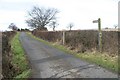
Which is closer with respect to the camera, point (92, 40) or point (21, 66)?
point (21, 66)

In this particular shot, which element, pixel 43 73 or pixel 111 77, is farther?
pixel 43 73

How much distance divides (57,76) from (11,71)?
322cm

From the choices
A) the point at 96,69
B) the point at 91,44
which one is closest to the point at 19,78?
the point at 96,69

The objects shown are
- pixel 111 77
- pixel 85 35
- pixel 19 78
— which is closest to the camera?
pixel 111 77

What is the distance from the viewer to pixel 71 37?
83.0 ft

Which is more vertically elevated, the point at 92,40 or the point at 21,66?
the point at 92,40

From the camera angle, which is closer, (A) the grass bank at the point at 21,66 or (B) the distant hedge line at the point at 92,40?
(A) the grass bank at the point at 21,66

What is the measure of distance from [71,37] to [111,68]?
43.9 ft

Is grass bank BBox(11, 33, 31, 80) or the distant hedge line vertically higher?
the distant hedge line

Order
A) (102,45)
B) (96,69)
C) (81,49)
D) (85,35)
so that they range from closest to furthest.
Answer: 1. (96,69)
2. (102,45)
3. (81,49)
4. (85,35)

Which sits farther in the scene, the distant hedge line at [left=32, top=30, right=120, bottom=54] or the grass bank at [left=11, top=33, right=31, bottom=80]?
the distant hedge line at [left=32, top=30, right=120, bottom=54]

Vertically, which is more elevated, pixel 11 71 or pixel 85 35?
pixel 85 35

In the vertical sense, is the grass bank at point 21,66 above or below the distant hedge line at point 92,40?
below

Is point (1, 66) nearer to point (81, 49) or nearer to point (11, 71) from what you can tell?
point (11, 71)
